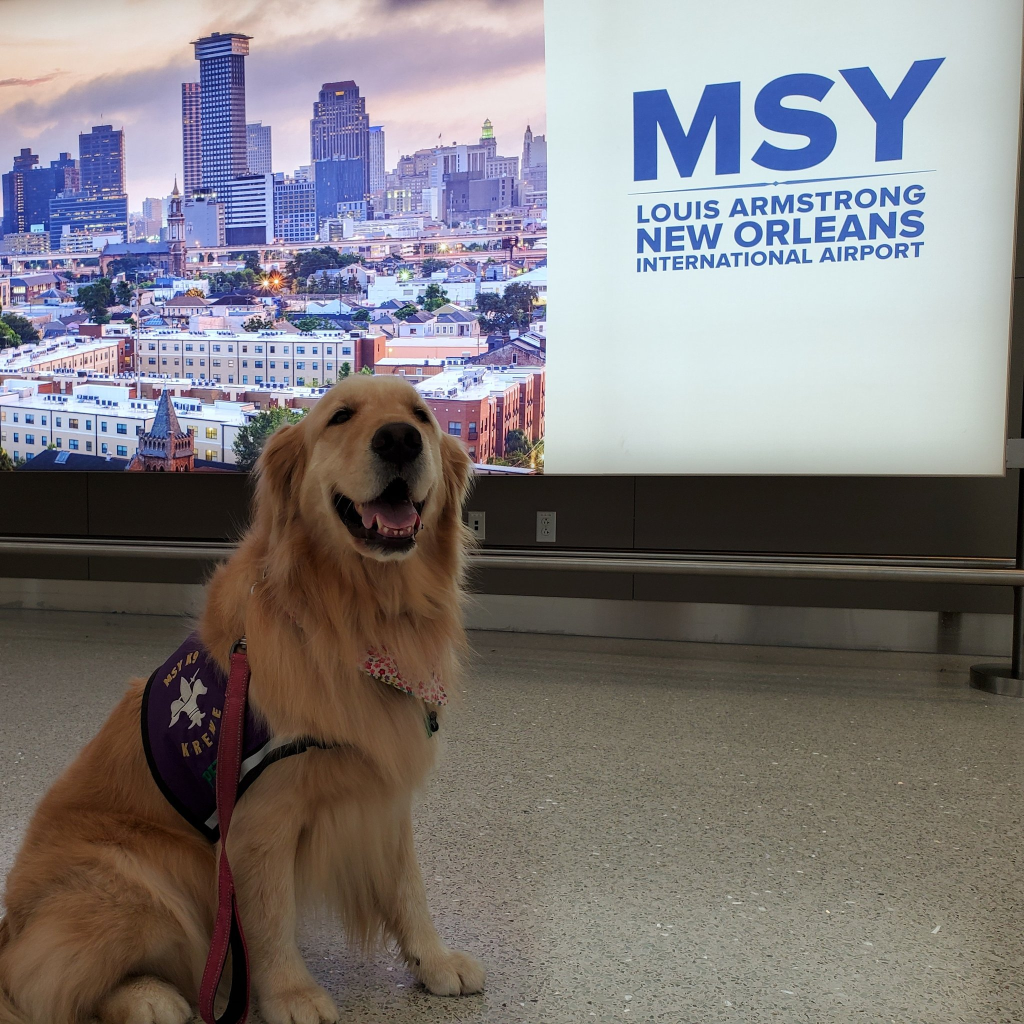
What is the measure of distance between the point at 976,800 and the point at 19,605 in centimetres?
433

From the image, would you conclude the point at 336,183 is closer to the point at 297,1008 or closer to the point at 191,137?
the point at 191,137

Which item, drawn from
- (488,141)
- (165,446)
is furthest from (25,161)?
(488,141)

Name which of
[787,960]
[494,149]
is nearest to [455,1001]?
[787,960]

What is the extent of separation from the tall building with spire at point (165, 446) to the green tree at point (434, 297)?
1340mm

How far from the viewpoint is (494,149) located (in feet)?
12.5

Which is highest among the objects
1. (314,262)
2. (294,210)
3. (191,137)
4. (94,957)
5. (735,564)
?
(191,137)

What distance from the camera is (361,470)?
121 cm

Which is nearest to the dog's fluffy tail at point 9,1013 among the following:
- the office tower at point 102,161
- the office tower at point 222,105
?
the office tower at point 222,105

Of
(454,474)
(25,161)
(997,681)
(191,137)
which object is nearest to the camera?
(454,474)

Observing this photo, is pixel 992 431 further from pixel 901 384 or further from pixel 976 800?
pixel 976 800

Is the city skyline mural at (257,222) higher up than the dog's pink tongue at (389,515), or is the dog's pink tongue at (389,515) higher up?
the city skyline mural at (257,222)

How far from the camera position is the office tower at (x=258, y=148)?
13.6 ft

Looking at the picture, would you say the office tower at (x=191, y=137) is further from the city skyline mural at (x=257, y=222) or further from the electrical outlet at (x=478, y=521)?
the electrical outlet at (x=478, y=521)

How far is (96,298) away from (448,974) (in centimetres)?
404
